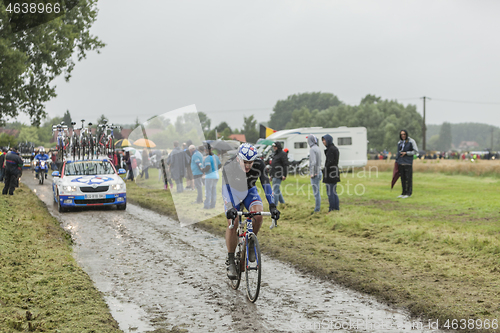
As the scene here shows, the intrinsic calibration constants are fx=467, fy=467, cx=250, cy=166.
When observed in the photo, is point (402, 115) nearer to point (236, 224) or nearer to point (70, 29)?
point (70, 29)

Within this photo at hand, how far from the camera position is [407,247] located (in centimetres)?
911

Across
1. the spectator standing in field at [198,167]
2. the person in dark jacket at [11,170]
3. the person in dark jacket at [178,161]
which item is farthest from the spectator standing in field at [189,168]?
the person in dark jacket at [11,170]

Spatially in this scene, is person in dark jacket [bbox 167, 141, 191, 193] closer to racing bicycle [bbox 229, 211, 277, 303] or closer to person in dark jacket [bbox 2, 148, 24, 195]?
person in dark jacket [bbox 2, 148, 24, 195]

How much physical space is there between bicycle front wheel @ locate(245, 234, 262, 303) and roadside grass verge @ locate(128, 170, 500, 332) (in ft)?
5.23

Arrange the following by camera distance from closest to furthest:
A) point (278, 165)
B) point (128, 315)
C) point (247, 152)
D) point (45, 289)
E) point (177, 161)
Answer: point (128, 315) → point (247, 152) → point (45, 289) → point (278, 165) → point (177, 161)

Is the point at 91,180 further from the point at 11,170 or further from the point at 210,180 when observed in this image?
the point at 11,170

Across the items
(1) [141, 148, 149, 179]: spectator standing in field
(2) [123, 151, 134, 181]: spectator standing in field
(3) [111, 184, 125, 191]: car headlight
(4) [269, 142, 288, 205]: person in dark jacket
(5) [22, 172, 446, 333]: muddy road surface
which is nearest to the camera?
(5) [22, 172, 446, 333]: muddy road surface

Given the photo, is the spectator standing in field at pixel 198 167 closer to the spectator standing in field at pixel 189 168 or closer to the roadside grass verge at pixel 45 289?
the spectator standing in field at pixel 189 168

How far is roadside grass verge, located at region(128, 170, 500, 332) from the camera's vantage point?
6055 mm

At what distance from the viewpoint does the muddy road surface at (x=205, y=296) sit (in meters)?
5.09

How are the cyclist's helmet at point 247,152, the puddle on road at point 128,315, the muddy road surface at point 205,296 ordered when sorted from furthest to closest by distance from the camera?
the cyclist's helmet at point 247,152
the muddy road surface at point 205,296
the puddle on road at point 128,315

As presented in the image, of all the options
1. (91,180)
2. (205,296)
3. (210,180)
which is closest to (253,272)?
(205,296)

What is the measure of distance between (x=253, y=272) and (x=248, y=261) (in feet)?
0.52

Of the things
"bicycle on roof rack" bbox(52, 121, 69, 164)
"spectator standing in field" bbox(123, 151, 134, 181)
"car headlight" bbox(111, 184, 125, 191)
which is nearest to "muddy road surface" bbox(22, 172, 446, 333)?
"car headlight" bbox(111, 184, 125, 191)
